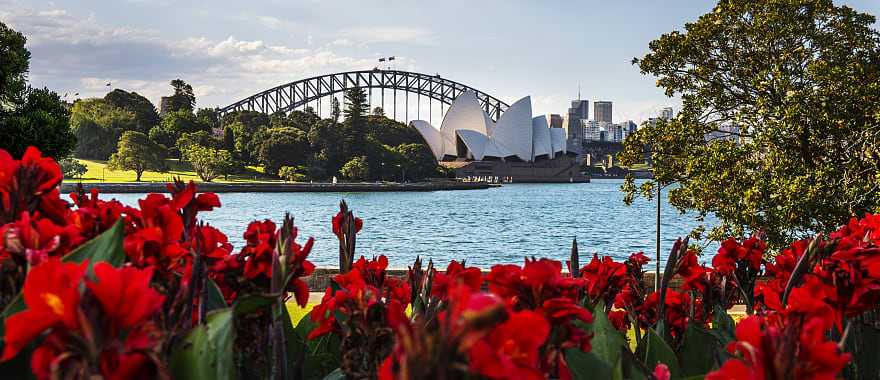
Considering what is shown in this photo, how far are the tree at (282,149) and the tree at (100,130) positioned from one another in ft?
49.7

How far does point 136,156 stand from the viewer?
52.2 m

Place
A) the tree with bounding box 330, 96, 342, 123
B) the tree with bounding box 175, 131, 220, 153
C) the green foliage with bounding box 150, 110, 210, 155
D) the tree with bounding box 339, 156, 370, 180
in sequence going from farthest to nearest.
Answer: the tree with bounding box 330, 96, 342, 123 < the green foliage with bounding box 150, 110, 210, 155 < the tree with bounding box 175, 131, 220, 153 < the tree with bounding box 339, 156, 370, 180

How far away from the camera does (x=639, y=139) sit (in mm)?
8898

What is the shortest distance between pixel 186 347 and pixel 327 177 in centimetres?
5608

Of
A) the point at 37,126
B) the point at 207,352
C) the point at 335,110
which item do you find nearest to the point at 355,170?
the point at 335,110

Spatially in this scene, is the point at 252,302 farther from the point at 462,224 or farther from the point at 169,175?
the point at 169,175

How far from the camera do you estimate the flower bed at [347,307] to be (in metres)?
0.60

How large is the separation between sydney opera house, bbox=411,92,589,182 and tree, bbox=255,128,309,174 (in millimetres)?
17467

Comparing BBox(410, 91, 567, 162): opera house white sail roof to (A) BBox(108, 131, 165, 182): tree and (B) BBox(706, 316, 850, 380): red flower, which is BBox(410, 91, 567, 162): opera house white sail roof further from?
(B) BBox(706, 316, 850, 380): red flower

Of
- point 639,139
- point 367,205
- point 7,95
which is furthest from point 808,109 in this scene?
point 367,205

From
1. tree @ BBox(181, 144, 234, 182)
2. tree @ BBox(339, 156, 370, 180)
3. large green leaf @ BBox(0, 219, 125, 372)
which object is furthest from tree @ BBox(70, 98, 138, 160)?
large green leaf @ BBox(0, 219, 125, 372)

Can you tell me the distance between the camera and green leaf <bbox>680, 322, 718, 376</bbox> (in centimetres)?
156

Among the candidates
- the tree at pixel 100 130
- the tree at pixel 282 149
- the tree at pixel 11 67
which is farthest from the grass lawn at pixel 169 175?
the tree at pixel 11 67

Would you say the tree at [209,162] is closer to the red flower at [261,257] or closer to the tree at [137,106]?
the tree at [137,106]
